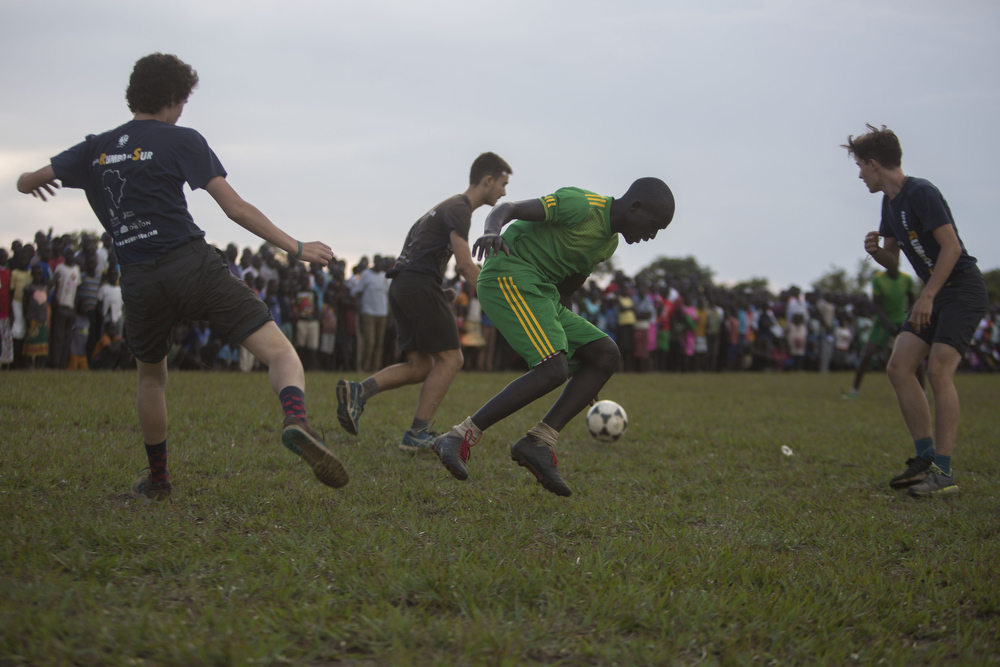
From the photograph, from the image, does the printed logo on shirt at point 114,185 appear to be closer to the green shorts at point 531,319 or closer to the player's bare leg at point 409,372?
the green shorts at point 531,319

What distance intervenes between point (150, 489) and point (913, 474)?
466 centimetres

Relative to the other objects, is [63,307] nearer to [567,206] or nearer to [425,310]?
[425,310]

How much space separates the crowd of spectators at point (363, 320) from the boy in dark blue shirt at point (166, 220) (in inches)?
99.4

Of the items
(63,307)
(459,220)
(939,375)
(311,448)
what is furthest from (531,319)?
(63,307)

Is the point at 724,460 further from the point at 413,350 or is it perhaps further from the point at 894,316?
the point at 894,316

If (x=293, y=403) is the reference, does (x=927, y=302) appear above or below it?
above

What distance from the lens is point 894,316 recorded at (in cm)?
1173

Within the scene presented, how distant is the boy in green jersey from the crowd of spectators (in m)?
1.47

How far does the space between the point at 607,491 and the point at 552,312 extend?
1145 millimetres

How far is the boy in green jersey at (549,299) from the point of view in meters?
4.35

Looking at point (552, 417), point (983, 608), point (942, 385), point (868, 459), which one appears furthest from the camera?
point (868, 459)

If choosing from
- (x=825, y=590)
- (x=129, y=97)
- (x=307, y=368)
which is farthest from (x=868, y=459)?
(x=307, y=368)

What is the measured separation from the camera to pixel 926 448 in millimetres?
5348

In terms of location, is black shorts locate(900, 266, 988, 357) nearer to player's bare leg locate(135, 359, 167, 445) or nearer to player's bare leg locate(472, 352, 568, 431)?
player's bare leg locate(472, 352, 568, 431)
